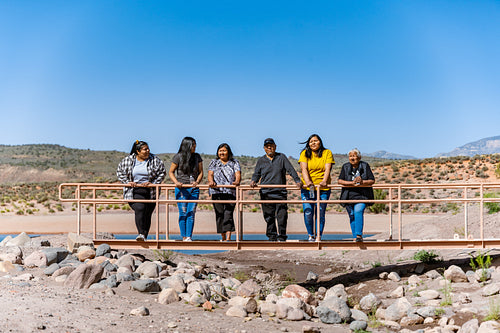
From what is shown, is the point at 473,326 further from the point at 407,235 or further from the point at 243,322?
the point at 407,235

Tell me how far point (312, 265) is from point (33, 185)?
49136 millimetres

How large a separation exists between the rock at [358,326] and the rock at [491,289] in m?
2.45

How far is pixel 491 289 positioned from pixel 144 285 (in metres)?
5.64

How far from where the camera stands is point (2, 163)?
9169 cm

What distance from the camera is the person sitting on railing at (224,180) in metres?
10.5

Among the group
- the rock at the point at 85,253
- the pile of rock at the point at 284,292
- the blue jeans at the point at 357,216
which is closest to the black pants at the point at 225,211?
the pile of rock at the point at 284,292

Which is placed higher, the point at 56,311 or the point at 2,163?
the point at 2,163

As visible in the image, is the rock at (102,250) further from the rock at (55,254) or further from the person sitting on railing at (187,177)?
the person sitting on railing at (187,177)

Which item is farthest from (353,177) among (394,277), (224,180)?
(394,277)

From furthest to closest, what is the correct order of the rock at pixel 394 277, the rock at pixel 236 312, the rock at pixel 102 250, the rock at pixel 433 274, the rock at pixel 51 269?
the rock at pixel 394 277
the rock at pixel 433 274
the rock at pixel 102 250
the rock at pixel 51 269
the rock at pixel 236 312

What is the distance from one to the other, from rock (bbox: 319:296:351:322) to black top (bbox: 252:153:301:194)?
210 centimetres

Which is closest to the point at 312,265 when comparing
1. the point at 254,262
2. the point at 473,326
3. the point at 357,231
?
the point at 254,262

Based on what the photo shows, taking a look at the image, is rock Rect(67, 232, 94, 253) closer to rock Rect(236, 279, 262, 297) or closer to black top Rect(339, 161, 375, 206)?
rock Rect(236, 279, 262, 297)

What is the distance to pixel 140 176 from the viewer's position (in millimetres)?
10758
